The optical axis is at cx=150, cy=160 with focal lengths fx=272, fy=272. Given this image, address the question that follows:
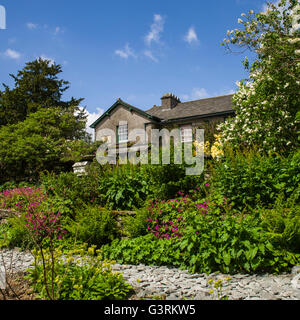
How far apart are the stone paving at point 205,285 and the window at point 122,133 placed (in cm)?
1777

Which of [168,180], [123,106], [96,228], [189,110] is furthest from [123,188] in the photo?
[123,106]

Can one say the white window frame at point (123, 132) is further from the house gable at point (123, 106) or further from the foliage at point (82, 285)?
the foliage at point (82, 285)

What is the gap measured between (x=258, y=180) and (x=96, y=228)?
319 centimetres

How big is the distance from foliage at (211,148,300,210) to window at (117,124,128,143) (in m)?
16.2

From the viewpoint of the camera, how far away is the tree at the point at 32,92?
83.1ft

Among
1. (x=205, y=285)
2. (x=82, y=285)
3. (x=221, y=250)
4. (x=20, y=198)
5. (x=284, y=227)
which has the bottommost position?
(x=205, y=285)

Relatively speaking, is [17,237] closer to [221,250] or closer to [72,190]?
[72,190]

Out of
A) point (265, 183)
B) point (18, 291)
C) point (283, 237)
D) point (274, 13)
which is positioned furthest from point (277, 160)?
point (18, 291)

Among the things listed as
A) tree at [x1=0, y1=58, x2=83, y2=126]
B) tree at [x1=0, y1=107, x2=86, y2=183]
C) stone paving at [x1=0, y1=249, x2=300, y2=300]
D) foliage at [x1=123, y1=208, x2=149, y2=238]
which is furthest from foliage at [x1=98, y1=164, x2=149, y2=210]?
tree at [x1=0, y1=58, x2=83, y2=126]

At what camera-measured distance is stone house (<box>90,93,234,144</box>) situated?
18.9 m

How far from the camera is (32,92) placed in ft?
86.8

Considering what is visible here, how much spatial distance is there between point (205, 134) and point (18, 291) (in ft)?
39.1

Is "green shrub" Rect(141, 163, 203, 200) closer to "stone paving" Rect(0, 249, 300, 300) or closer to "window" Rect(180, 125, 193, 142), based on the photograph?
"stone paving" Rect(0, 249, 300, 300)

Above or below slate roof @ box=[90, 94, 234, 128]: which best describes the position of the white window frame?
below
